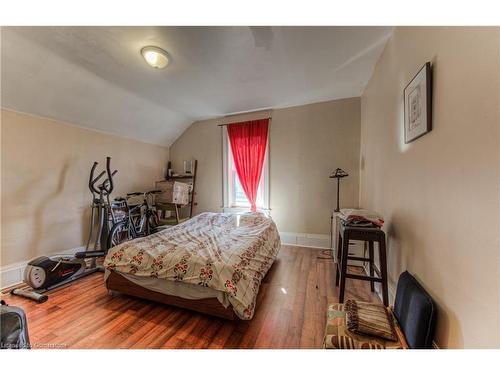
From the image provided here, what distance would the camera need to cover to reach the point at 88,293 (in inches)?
83.0

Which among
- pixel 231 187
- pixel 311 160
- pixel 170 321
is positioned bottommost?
pixel 170 321

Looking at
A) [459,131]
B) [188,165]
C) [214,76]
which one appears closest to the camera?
[459,131]

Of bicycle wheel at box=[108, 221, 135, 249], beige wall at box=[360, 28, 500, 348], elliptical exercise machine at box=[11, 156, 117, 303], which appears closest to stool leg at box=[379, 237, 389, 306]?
beige wall at box=[360, 28, 500, 348]

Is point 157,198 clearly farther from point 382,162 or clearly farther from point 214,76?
point 382,162

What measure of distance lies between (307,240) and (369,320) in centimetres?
246

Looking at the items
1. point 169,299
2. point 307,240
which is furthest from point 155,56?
point 307,240

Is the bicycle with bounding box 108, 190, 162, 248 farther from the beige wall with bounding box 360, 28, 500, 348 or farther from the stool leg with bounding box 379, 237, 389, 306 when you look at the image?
the beige wall with bounding box 360, 28, 500, 348

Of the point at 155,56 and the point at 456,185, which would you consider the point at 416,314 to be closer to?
the point at 456,185

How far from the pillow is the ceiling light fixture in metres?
2.77

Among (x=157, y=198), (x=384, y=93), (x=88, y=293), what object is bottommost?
(x=88, y=293)

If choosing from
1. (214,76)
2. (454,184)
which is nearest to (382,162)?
(454,184)

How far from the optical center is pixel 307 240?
357cm

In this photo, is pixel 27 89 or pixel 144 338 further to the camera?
pixel 27 89
